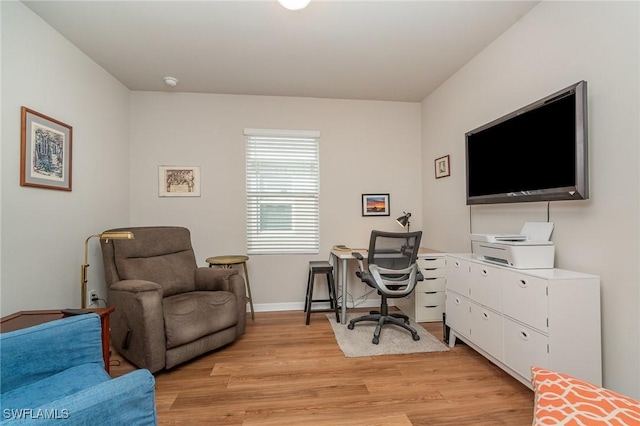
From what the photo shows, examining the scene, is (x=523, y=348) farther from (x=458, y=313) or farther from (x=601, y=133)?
(x=601, y=133)

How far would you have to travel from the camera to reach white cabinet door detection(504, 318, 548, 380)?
5.19ft

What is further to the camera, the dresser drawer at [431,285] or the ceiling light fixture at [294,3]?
the dresser drawer at [431,285]

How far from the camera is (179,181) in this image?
10.9 feet

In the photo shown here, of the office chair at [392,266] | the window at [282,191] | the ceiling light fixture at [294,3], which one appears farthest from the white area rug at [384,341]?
the ceiling light fixture at [294,3]

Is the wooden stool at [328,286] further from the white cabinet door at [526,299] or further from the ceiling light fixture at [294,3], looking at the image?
the ceiling light fixture at [294,3]

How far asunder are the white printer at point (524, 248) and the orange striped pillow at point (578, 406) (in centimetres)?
100

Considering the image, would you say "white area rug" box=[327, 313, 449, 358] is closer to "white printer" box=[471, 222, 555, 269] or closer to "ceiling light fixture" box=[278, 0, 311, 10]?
"white printer" box=[471, 222, 555, 269]

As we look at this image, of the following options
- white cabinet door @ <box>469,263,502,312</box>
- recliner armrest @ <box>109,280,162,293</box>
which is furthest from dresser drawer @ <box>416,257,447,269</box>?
recliner armrest @ <box>109,280,162,293</box>

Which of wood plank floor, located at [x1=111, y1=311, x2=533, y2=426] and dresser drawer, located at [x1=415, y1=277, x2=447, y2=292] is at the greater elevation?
dresser drawer, located at [x1=415, y1=277, x2=447, y2=292]

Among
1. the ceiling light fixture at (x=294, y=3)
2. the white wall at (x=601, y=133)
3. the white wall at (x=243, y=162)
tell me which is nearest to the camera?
the white wall at (x=601, y=133)

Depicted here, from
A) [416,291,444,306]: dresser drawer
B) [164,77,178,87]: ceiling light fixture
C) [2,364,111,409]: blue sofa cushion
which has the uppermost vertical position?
[164,77,178,87]: ceiling light fixture

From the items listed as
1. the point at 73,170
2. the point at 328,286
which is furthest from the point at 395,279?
the point at 73,170

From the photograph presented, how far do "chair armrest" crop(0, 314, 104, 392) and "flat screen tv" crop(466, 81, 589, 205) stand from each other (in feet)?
8.78

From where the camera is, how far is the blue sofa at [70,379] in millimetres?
621
